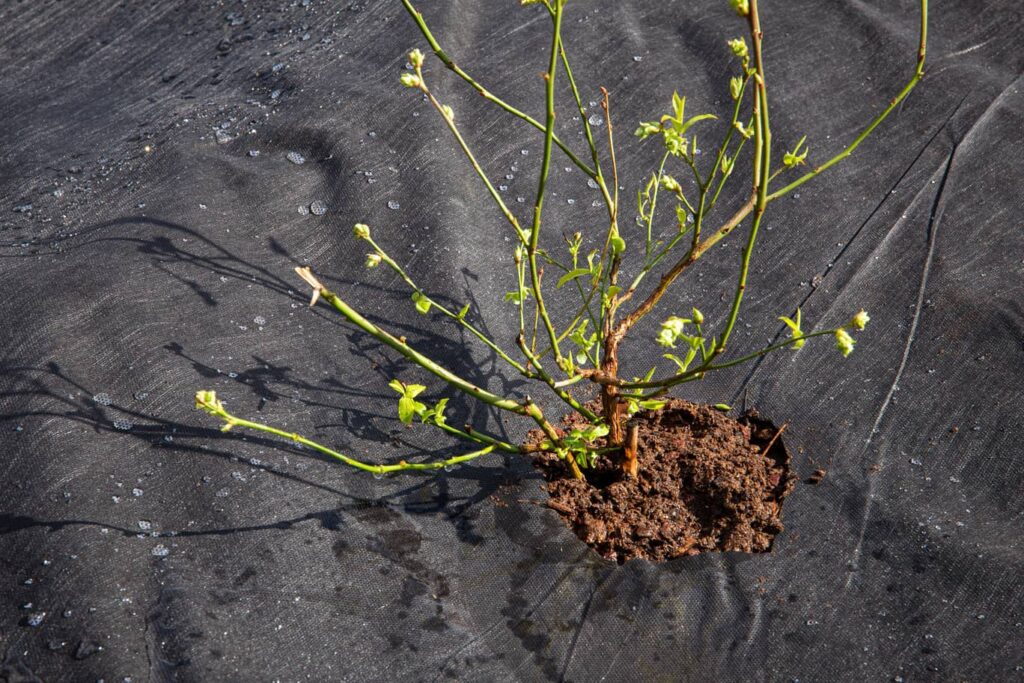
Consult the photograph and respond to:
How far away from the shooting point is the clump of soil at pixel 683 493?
4.55 feet

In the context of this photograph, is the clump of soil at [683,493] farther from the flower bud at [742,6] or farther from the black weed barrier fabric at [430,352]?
the flower bud at [742,6]

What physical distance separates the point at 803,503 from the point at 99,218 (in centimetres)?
151

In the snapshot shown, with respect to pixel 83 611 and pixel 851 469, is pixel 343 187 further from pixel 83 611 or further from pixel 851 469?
pixel 851 469

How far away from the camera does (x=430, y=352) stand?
161 cm

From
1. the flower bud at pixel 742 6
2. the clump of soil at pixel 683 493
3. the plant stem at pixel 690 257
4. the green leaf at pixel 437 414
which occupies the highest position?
the flower bud at pixel 742 6

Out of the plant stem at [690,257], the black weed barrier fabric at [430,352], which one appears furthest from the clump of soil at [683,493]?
the plant stem at [690,257]

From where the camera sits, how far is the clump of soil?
1.39 metres

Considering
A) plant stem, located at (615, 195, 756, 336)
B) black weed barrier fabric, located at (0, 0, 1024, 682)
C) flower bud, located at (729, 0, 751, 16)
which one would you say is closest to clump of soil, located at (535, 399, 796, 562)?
black weed barrier fabric, located at (0, 0, 1024, 682)

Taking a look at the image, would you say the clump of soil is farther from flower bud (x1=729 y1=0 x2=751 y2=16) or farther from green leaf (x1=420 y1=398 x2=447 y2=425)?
flower bud (x1=729 y1=0 x2=751 y2=16)

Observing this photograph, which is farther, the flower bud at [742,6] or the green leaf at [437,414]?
the green leaf at [437,414]

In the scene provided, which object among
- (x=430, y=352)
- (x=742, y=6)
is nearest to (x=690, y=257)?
(x=742, y=6)

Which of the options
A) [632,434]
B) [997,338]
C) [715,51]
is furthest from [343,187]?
[997,338]

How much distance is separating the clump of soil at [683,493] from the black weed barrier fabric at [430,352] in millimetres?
33

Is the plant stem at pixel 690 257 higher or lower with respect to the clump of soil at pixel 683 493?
higher
